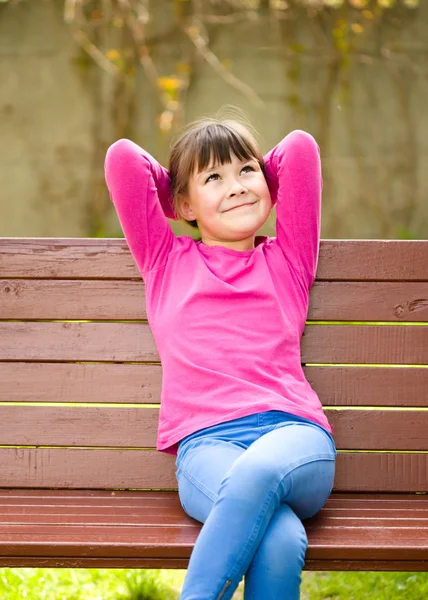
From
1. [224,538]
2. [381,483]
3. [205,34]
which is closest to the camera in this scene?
[224,538]

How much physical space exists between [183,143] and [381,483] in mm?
1177

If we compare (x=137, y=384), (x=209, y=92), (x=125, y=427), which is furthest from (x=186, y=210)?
(x=209, y=92)

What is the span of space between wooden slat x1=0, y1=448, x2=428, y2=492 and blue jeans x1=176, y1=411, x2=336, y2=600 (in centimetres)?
32

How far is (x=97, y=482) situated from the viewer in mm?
2459

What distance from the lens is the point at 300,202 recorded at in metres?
2.35

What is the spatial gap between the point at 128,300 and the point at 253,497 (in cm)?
89

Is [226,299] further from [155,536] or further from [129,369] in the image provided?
[155,536]

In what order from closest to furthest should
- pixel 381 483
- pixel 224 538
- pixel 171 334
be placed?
1. pixel 224 538
2. pixel 171 334
3. pixel 381 483

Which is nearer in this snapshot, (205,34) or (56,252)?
(56,252)

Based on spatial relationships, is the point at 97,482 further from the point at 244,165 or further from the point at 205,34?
the point at 205,34

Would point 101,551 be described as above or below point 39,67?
below

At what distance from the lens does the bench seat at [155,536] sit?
1.89m

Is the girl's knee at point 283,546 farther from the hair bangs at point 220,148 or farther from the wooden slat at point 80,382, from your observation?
the hair bangs at point 220,148

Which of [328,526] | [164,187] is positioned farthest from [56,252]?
[328,526]
